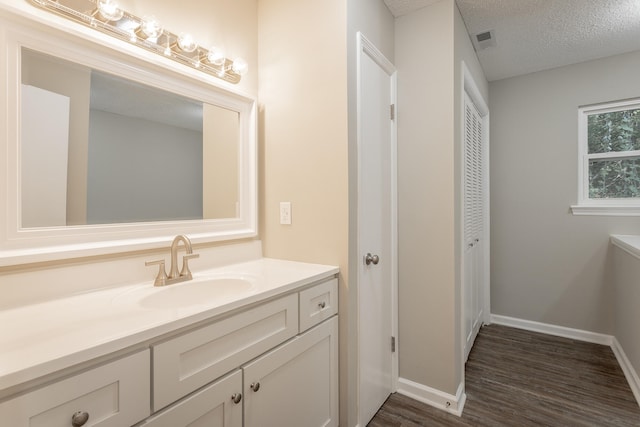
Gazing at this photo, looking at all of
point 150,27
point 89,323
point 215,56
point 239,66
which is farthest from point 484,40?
point 89,323

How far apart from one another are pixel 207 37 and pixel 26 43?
0.76 metres

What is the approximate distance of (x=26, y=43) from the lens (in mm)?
1016

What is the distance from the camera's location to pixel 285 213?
67.8 inches

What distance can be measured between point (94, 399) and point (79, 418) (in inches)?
1.5

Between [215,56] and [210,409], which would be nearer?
[210,409]

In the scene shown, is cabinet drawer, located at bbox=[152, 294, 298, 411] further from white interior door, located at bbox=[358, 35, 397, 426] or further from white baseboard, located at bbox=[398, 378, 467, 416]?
white baseboard, located at bbox=[398, 378, 467, 416]

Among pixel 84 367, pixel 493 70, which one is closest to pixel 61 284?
pixel 84 367

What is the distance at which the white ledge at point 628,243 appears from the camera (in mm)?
1994

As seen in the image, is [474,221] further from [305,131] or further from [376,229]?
[305,131]

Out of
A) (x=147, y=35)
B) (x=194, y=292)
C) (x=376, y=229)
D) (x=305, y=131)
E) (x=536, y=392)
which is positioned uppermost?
(x=147, y=35)

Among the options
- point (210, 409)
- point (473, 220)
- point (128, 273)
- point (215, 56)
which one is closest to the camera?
A: point (210, 409)

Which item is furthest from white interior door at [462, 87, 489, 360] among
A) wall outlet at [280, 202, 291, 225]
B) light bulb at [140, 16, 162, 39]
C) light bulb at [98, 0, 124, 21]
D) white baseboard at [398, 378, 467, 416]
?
light bulb at [98, 0, 124, 21]

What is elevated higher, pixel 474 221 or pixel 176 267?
pixel 474 221

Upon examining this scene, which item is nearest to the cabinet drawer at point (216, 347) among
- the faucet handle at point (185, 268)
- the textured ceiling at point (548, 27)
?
the faucet handle at point (185, 268)
